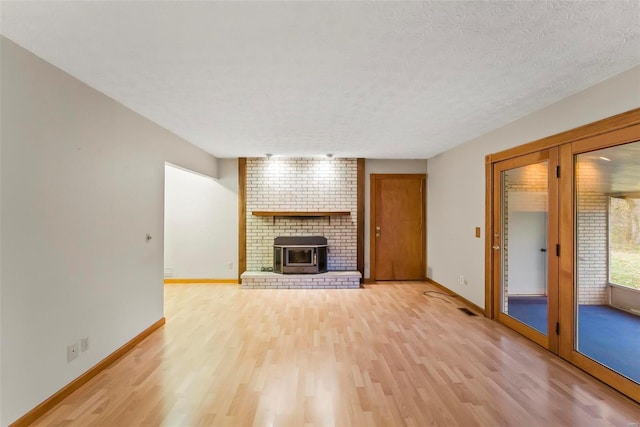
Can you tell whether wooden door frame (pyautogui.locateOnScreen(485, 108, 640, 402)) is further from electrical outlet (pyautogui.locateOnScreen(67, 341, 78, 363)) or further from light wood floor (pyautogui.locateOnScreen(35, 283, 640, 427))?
electrical outlet (pyautogui.locateOnScreen(67, 341, 78, 363))

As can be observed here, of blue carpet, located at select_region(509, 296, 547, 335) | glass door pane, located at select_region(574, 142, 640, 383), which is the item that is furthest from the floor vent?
glass door pane, located at select_region(574, 142, 640, 383)

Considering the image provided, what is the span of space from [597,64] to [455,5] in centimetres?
139

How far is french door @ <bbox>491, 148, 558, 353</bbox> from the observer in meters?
2.85

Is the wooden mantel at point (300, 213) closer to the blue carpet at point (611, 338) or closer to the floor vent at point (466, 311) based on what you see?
the floor vent at point (466, 311)

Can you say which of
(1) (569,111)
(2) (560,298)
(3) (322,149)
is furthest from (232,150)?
(2) (560,298)

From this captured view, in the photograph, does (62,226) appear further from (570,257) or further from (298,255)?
(570,257)

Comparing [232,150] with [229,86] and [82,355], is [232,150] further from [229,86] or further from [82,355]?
[82,355]

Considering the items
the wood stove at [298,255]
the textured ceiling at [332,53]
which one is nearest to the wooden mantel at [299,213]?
the wood stove at [298,255]

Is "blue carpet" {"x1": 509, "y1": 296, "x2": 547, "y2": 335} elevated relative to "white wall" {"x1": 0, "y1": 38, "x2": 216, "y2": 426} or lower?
lower

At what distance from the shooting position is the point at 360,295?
4828mm

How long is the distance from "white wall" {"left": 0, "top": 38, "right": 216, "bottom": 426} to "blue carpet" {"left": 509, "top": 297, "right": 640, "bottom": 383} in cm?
418

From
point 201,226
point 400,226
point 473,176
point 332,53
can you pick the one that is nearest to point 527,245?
point 473,176

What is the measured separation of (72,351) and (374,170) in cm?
502

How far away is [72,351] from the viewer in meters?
2.21
